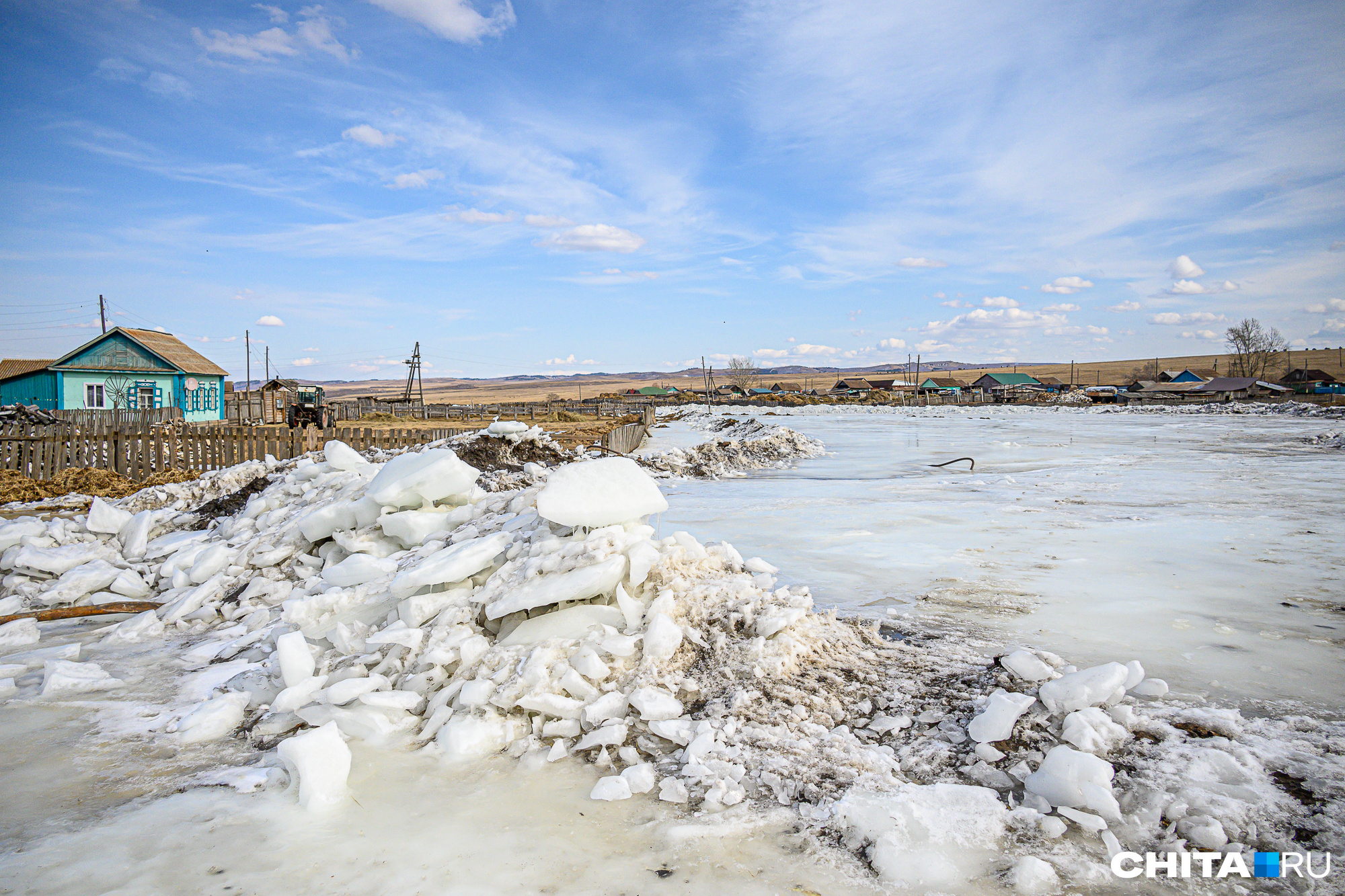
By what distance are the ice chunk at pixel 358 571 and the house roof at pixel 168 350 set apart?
33202 millimetres

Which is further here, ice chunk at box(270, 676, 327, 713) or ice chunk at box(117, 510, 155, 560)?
ice chunk at box(117, 510, 155, 560)

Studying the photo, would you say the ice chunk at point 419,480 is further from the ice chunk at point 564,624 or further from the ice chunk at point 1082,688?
the ice chunk at point 1082,688

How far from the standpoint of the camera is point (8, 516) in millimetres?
7762

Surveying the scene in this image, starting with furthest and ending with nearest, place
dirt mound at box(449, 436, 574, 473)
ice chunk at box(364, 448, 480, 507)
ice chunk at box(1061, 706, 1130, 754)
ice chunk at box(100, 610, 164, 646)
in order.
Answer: dirt mound at box(449, 436, 574, 473), ice chunk at box(364, 448, 480, 507), ice chunk at box(100, 610, 164, 646), ice chunk at box(1061, 706, 1130, 754)

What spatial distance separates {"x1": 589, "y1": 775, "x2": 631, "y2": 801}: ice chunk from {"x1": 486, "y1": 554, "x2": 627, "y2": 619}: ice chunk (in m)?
1.21

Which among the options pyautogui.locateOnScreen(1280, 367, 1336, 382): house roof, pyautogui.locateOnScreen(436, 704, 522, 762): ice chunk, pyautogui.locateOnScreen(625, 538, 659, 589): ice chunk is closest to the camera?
pyautogui.locateOnScreen(436, 704, 522, 762): ice chunk

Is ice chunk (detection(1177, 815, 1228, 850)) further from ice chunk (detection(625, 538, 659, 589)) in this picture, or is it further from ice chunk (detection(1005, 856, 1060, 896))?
ice chunk (detection(625, 538, 659, 589))

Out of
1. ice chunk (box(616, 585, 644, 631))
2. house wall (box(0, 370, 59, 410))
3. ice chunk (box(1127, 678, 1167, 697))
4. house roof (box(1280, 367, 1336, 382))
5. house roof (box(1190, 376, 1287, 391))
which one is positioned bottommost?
ice chunk (box(1127, 678, 1167, 697))

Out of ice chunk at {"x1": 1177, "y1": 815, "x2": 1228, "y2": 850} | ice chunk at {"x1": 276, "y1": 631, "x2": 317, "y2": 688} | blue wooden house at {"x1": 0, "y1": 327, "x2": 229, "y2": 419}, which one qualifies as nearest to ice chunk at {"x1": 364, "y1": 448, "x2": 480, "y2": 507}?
ice chunk at {"x1": 276, "y1": 631, "x2": 317, "y2": 688}

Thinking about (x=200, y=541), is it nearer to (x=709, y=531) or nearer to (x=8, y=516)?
(x=8, y=516)

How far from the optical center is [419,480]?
17.6 feet

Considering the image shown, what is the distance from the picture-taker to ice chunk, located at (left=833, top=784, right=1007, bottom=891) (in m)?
2.12

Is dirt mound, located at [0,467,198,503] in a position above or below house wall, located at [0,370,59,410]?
below

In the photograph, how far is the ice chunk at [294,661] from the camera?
3352 millimetres
